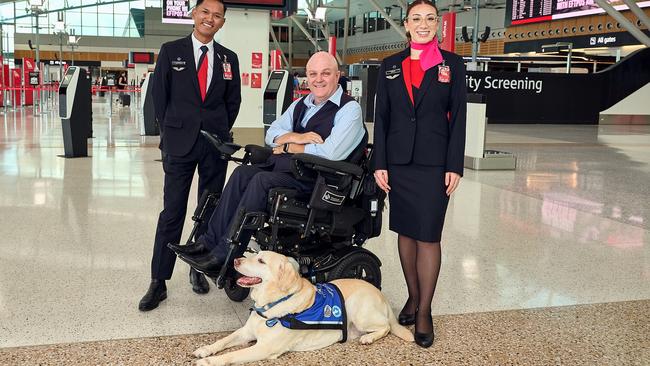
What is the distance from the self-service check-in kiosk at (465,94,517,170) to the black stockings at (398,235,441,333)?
550cm

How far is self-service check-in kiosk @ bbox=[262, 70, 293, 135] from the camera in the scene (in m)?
9.04

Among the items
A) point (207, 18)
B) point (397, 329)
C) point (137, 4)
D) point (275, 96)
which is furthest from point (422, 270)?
point (137, 4)

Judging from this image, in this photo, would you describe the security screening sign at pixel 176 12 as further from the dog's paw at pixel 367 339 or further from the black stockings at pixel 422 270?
the dog's paw at pixel 367 339

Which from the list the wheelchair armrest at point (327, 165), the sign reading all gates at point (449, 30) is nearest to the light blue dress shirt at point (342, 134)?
the wheelchair armrest at point (327, 165)

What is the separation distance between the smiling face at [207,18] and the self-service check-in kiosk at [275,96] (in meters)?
5.85

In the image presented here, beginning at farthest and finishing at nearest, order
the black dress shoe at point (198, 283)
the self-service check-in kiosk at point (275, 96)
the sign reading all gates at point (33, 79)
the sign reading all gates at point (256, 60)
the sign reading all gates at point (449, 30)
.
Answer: the sign reading all gates at point (33, 79), the sign reading all gates at point (449, 30), the sign reading all gates at point (256, 60), the self-service check-in kiosk at point (275, 96), the black dress shoe at point (198, 283)

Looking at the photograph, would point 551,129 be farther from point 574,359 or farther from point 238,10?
point 574,359

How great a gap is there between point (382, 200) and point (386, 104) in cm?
54

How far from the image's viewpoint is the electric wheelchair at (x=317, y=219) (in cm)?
277

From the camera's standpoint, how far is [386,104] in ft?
8.80

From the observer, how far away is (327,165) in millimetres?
2756

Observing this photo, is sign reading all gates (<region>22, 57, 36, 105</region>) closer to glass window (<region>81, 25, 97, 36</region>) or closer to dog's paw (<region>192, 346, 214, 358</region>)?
dog's paw (<region>192, 346, 214, 358</region>)

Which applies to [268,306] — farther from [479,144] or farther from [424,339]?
[479,144]

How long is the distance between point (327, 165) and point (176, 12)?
18608 mm
